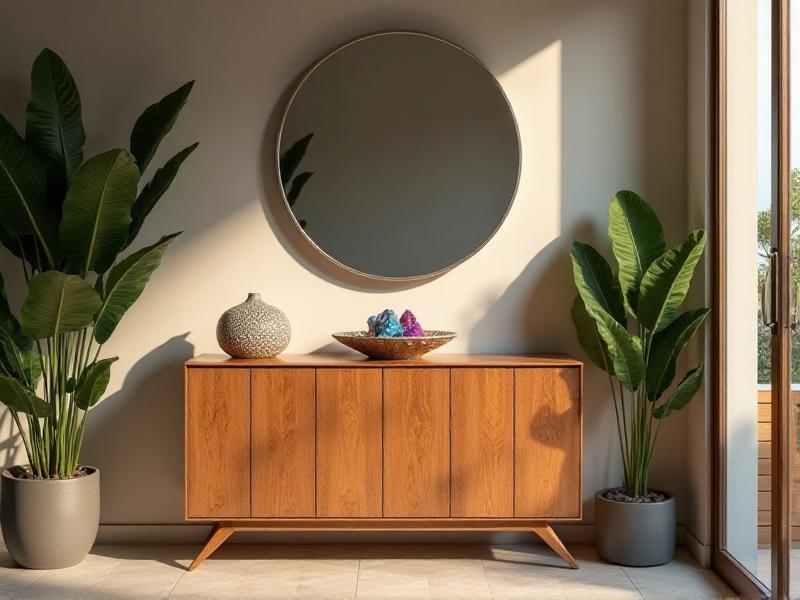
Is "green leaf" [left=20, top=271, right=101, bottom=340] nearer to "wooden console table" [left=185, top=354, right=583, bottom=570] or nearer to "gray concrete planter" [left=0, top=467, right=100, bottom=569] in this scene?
"wooden console table" [left=185, top=354, right=583, bottom=570]

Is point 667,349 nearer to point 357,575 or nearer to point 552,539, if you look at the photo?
point 552,539

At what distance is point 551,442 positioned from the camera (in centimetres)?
355

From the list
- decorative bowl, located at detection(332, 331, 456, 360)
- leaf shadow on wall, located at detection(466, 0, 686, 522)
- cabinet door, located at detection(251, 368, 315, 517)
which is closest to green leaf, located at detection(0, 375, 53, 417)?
A: cabinet door, located at detection(251, 368, 315, 517)

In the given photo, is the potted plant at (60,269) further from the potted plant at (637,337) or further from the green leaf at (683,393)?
the green leaf at (683,393)

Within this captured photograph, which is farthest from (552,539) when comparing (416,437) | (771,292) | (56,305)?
(56,305)

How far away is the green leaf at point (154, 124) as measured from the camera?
3578mm

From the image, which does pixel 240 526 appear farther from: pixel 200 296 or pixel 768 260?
pixel 768 260

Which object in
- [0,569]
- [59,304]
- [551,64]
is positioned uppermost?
[551,64]

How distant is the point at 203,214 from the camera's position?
12.9ft

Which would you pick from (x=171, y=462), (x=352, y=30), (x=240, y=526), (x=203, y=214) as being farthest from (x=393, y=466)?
(x=352, y=30)

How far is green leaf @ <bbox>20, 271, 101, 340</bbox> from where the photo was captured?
10.3 ft

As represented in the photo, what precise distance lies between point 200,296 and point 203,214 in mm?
347

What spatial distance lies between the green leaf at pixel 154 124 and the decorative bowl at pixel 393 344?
1020mm

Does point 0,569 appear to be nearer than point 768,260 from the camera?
No
